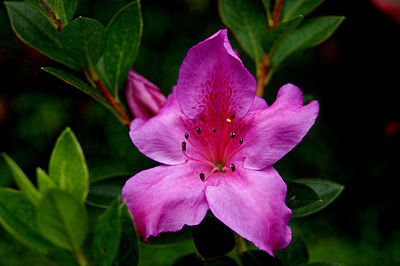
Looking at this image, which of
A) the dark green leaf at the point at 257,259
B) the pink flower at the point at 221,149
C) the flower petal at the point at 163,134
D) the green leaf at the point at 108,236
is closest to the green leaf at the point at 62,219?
the green leaf at the point at 108,236

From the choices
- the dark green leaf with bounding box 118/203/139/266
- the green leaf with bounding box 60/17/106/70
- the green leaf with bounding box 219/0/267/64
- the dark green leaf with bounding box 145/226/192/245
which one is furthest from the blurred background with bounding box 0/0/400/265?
the dark green leaf with bounding box 118/203/139/266

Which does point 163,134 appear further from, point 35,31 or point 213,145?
point 35,31

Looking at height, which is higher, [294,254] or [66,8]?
[66,8]

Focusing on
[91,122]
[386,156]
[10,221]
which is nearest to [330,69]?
[386,156]

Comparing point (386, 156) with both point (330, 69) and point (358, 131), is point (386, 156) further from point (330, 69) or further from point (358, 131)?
point (330, 69)

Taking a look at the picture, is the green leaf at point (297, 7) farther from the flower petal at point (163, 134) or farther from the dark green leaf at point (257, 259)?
the dark green leaf at point (257, 259)

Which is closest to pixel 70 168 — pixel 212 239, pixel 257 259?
pixel 212 239
